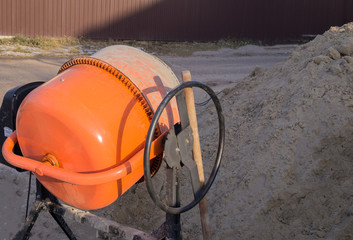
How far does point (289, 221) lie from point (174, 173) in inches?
42.6

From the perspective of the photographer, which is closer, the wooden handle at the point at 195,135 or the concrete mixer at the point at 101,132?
the concrete mixer at the point at 101,132

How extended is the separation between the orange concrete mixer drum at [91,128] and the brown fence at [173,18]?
995 centimetres

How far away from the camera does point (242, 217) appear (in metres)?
3.31

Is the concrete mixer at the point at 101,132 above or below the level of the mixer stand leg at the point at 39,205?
above

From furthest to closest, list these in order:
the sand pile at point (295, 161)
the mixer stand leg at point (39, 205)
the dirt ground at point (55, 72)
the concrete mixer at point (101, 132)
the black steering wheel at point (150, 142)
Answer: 1. the dirt ground at point (55, 72)
2. the sand pile at point (295, 161)
3. the mixer stand leg at point (39, 205)
4. the concrete mixer at point (101, 132)
5. the black steering wheel at point (150, 142)

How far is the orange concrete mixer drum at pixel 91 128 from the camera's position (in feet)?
7.61

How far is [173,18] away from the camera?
520 inches

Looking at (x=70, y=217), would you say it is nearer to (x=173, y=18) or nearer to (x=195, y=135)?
(x=195, y=135)

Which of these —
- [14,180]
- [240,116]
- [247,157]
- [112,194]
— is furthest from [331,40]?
[14,180]

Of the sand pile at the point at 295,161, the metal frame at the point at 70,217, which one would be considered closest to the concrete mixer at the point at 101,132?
the metal frame at the point at 70,217

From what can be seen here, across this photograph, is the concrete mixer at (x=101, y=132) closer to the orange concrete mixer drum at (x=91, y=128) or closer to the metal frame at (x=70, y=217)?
the orange concrete mixer drum at (x=91, y=128)

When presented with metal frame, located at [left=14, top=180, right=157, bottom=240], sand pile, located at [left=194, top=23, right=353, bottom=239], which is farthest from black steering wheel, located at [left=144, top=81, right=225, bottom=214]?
sand pile, located at [left=194, top=23, right=353, bottom=239]

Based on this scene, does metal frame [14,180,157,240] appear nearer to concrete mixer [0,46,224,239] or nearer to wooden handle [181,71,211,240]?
concrete mixer [0,46,224,239]

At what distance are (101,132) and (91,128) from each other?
0.17 feet
